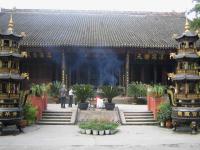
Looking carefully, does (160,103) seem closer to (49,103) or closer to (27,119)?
(27,119)

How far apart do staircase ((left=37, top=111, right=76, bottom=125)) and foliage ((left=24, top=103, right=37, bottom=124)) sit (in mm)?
573

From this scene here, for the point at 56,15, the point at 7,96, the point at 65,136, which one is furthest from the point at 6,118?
the point at 56,15

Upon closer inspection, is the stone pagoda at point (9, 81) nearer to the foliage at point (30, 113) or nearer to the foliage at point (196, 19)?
the foliage at point (30, 113)

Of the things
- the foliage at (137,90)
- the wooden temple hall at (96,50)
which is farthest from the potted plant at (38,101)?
the foliage at (137,90)

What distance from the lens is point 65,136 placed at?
15.2m

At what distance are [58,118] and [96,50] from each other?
906cm

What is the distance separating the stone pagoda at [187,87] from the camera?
16750 millimetres

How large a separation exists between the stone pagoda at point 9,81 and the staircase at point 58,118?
275 cm

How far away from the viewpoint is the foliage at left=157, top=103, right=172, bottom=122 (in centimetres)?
1808

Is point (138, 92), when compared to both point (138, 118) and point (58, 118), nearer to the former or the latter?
point (138, 118)

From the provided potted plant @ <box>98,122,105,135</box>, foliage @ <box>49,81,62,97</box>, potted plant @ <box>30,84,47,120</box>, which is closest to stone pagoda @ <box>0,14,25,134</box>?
potted plant @ <box>30,84,47,120</box>

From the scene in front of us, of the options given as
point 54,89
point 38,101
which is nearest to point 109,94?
point 38,101

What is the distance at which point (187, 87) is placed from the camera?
686 inches

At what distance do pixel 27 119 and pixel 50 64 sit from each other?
11.1 metres
